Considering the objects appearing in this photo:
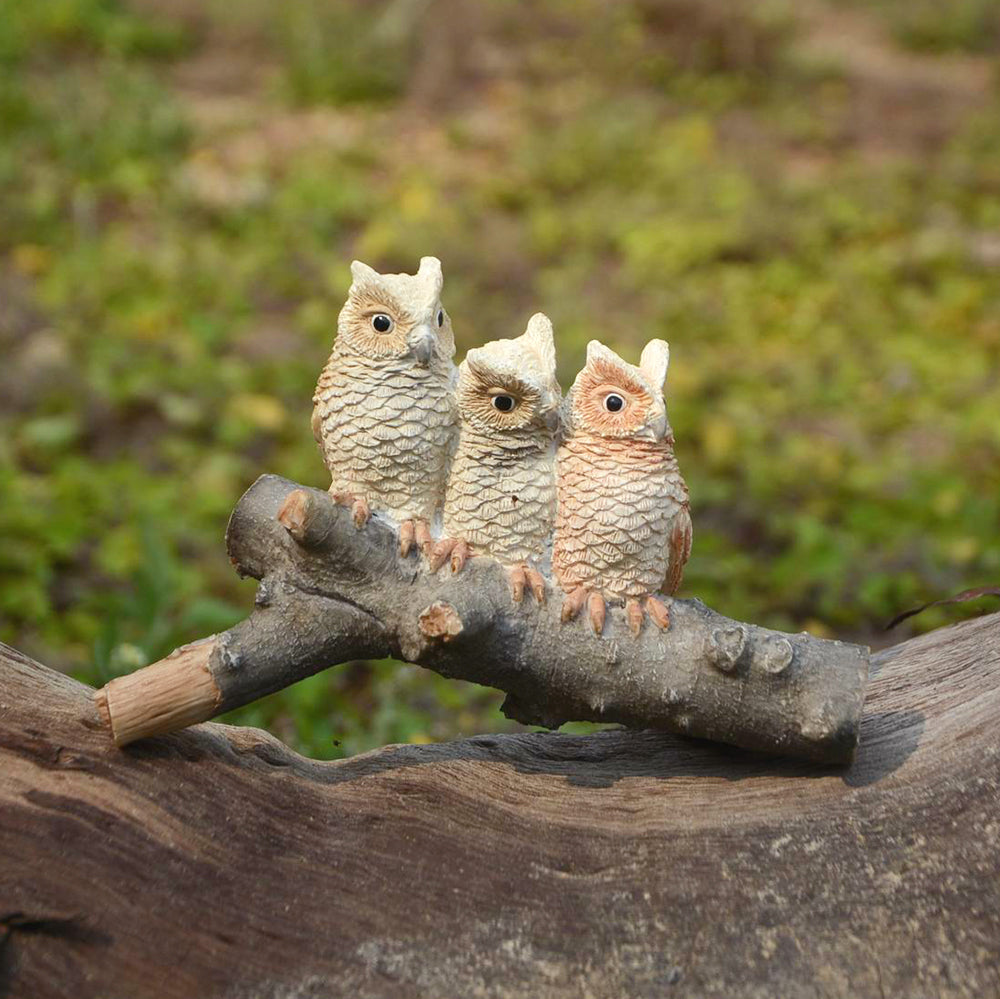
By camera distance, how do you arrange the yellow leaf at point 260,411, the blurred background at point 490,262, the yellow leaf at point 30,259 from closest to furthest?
the blurred background at point 490,262 → the yellow leaf at point 260,411 → the yellow leaf at point 30,259

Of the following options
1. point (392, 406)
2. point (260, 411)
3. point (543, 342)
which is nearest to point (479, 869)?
point (392, 406)

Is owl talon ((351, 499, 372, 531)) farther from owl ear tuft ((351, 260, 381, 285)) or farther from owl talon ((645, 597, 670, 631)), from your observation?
owl talon ((645, 597, 670, 631))

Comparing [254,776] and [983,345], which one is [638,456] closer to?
[254,776]

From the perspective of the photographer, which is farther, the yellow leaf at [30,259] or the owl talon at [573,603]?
the yellow leaf at [30,259]

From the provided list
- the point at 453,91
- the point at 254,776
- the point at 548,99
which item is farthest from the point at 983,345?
the point at 254,776

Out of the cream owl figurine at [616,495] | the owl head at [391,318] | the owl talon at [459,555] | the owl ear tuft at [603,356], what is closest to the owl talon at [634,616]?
the cream owl figurine at [616,495]

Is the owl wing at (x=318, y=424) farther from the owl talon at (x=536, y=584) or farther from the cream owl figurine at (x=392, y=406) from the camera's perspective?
the owl talon at (x=536, y=584)

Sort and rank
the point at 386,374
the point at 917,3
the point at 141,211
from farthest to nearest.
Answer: the point at 917,3 → the point at 141,211 → the point at 386,374
